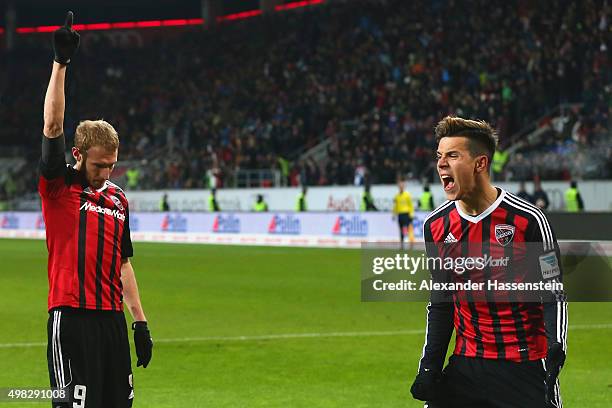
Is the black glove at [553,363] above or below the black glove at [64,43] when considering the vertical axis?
below

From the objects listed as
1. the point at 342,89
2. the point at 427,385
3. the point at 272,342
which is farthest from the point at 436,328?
the point at 342,89

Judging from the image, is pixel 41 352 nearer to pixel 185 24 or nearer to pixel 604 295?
pixel 604 295

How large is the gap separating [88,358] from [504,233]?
2070 mm

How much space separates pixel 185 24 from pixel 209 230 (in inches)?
1183

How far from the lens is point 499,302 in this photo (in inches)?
195

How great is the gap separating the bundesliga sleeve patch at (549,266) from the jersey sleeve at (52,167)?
221 cm

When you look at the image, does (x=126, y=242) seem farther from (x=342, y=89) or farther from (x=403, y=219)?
(x=342, y=89)

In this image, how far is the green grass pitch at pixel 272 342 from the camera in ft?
30.7

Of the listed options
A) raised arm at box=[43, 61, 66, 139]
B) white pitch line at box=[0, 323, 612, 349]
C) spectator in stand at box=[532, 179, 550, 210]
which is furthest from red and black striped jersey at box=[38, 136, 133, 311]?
spectator in stand at box=[532, 179, 550, 210]

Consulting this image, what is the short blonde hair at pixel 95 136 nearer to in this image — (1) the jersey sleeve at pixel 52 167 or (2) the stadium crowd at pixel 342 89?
(1) the jersey sleeve at pixel 52 167

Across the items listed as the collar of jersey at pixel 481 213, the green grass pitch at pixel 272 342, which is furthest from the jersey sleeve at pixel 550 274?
the green grass pitch at pixel 272 342

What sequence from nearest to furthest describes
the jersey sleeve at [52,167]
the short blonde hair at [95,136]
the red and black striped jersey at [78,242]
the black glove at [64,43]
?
the black glove at [64,43] < the jersey sleeve at [52,167] < the short blonde hair at [95,136] < the red and black striped jersey at [78,242]

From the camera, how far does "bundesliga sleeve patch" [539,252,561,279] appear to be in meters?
4.85

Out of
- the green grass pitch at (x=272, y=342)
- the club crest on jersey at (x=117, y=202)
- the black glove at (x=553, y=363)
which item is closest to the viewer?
the black glove at (x=553, y=363)
